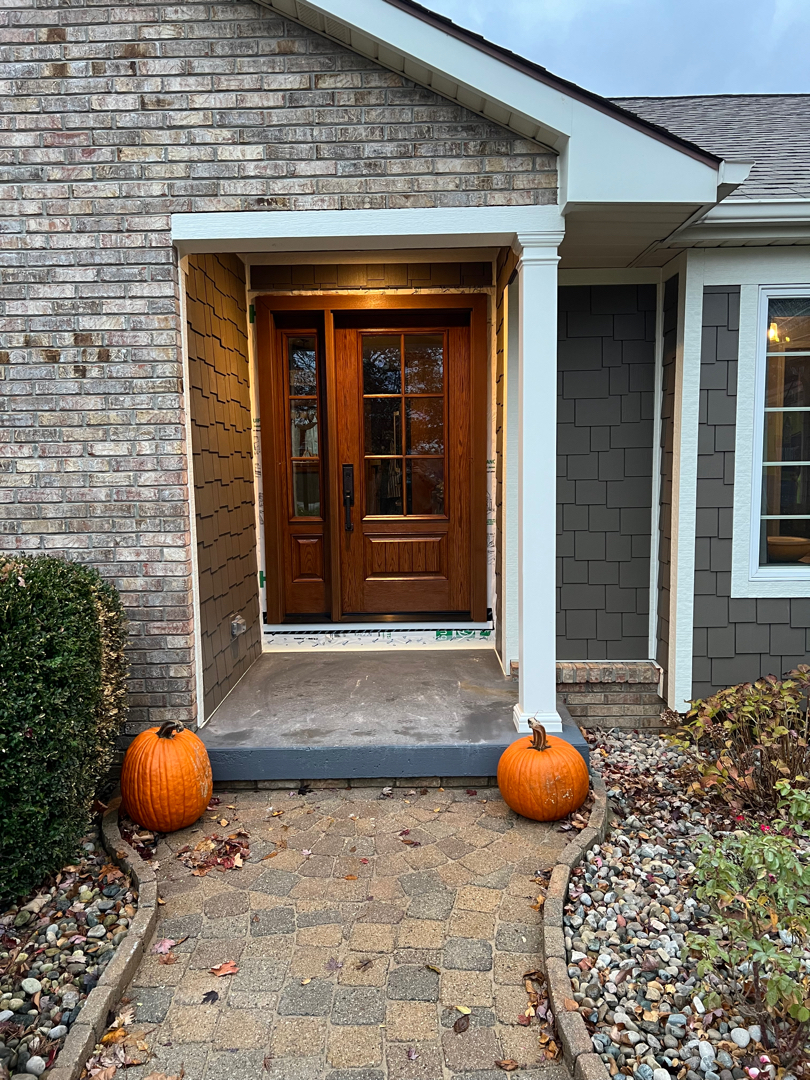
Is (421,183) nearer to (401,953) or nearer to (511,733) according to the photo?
(511,733)

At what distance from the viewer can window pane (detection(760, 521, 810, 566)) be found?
3945mm

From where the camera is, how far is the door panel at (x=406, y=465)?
4844 millimetres

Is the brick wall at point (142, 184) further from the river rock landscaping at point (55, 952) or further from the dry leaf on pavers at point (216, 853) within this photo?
the river rock landscaping at point (55, 952)

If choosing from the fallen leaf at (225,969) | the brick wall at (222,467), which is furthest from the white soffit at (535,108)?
the fallen leaf at (225,969)

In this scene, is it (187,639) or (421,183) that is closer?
(421,183)

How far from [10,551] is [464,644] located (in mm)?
2812

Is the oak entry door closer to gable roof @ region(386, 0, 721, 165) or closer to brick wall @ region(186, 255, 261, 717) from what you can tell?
brick wall @ region(186, 255, 261, 717)

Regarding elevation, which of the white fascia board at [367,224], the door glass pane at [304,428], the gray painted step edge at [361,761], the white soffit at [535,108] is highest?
the white soffit at [535,108]

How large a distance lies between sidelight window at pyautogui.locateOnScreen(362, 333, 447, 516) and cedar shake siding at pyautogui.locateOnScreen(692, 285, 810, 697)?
1.76m

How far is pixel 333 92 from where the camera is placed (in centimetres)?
304

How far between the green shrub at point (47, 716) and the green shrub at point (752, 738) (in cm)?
259

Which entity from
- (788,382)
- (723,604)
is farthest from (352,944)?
(788,382)

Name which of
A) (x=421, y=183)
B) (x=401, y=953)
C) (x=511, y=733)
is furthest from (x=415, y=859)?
(x=421, y=183)

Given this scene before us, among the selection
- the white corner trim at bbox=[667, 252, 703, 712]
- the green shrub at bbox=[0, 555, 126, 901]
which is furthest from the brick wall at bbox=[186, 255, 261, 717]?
the white corner trim at bbox=[667, 252, 703, 712]
